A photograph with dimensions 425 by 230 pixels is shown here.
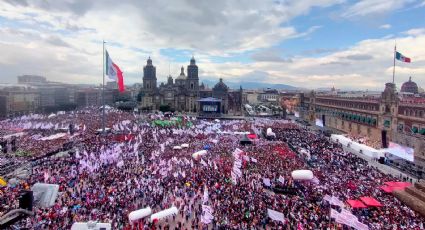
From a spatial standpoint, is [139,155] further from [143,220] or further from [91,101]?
[91,101]

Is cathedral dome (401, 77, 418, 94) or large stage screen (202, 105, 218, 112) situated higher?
cathedral dome (401, 77, 418, 94)

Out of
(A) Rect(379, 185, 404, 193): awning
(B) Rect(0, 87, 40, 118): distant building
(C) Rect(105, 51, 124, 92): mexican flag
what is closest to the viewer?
(A) Rect(379, 185, 404, 193): awning

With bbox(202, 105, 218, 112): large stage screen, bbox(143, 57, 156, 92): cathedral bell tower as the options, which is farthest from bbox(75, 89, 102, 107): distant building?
bbox(202, 105, 218, 112): large stage screen

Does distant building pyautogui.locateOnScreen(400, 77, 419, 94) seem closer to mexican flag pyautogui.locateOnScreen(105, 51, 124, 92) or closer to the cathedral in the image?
the cathedral

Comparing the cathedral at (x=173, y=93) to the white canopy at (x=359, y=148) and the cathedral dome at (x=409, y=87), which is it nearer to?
the cathedral dome at (x=409, y=87)

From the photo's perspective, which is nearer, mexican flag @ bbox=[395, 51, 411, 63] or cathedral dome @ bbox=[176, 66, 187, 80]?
mexican flag @ bbox=[395, 51, 411, 63]
